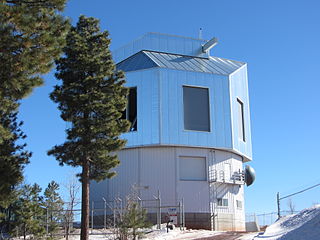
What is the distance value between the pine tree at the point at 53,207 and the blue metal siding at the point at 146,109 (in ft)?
23.8

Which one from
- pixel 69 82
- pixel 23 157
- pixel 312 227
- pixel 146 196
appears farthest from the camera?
pixel 146 196

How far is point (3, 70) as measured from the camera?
1614 centimetres

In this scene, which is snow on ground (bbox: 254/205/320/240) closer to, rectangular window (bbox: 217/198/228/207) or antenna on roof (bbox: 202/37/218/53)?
rectangular window (bbox: 217/198/228/207)

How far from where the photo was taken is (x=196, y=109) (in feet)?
134

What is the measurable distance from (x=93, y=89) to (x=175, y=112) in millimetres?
16262

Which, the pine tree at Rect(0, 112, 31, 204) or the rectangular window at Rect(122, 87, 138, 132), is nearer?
the pine tree at Rect(0, 112, 31, 204)

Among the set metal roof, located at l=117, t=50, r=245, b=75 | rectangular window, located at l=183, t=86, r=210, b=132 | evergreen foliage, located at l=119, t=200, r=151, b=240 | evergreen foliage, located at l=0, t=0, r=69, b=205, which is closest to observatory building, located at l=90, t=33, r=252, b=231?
rectangular window, located at l=183, t=86, r=210, b=132

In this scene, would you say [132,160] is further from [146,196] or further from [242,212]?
[242,212]

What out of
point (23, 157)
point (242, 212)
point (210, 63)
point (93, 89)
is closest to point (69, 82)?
point (93, 89)

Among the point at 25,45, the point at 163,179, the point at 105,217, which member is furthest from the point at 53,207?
the point at 25,45

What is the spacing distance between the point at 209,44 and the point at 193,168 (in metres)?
11.6

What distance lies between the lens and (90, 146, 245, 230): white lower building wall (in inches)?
1560

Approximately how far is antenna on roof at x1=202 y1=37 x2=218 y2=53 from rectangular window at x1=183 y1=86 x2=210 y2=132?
4.99m

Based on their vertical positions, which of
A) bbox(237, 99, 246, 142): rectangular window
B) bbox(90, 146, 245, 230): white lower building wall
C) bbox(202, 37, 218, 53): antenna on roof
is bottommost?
bbox(90, 146, 245, 230): white lower building wall
